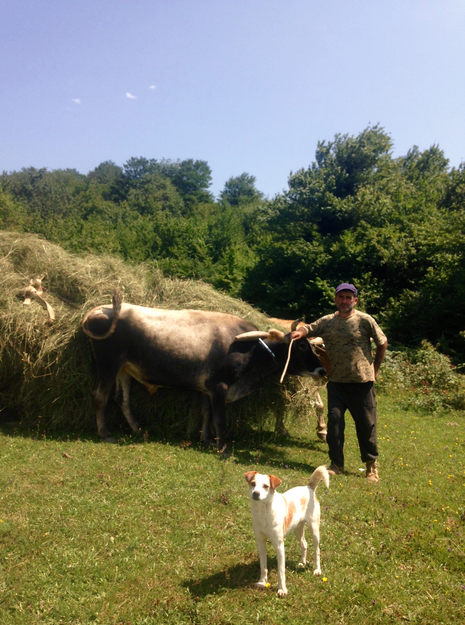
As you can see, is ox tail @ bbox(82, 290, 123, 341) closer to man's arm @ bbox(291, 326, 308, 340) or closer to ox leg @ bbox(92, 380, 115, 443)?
ox leg @ bbox(92, 380, 115, 443)

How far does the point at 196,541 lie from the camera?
14.6ft

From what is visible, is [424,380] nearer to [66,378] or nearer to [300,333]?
[300,333]

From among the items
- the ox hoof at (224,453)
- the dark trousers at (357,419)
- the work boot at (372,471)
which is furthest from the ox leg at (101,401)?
the work boot at (372,471)

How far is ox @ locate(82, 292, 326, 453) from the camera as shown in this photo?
745 cm

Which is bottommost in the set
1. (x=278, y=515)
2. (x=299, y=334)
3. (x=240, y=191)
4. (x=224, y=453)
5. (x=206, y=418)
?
(x=224, y=453)

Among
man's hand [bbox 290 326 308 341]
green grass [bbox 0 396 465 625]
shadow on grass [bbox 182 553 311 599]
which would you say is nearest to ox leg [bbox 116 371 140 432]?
green grass [bbox 0 396 465 625]

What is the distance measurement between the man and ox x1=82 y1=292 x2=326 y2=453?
0.63 metres

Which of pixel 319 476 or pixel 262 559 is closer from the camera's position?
pixel 262 559

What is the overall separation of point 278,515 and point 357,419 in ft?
11.1

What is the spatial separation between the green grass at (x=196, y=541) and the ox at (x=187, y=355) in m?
0.96

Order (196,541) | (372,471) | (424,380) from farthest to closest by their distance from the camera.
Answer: (424,380) < (372,471) < (196,541)

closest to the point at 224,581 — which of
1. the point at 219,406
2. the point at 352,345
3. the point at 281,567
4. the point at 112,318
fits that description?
the point at 281,567

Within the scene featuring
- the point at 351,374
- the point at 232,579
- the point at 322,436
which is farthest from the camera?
the point at 322,436

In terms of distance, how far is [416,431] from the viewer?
9.94 m
